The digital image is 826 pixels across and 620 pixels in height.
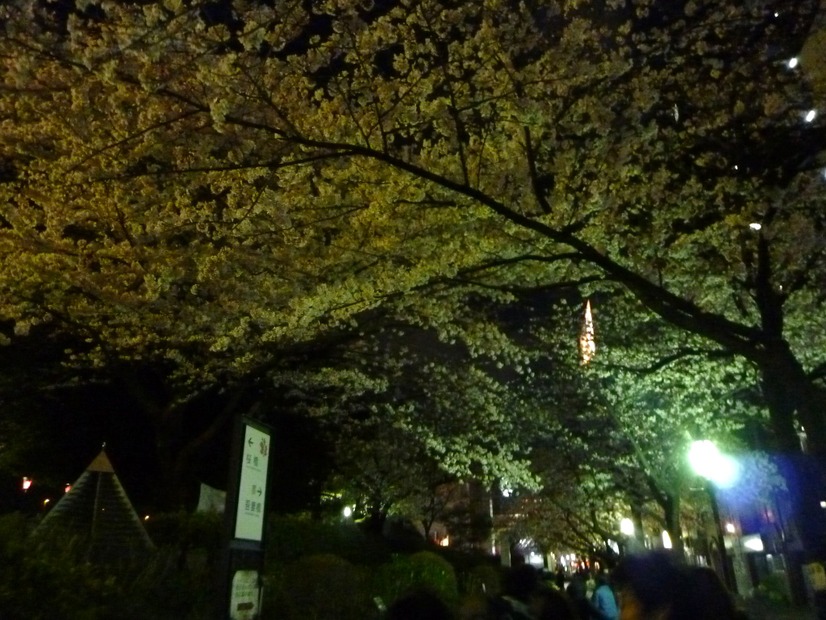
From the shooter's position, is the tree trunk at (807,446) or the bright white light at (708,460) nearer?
the tree trunk at (807,446)

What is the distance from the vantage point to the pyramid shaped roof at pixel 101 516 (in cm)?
852

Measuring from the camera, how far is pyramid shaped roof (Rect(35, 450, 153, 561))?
852cm

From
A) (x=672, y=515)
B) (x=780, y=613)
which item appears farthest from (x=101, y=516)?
(x=672, y=515)

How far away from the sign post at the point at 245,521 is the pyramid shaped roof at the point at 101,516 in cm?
338

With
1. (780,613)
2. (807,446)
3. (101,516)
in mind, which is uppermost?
(807,446)

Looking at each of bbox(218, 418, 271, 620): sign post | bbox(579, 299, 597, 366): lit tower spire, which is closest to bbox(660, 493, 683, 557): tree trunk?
bbox(579, 299, 597, 366): lit tower spire

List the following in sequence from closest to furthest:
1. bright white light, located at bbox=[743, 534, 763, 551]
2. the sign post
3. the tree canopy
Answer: the sign post < the tree canopy < bright white light, located at bbox=[743, 534, 763, 551]

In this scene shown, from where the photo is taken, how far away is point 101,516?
29.3 ft

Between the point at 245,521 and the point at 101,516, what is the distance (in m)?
4.25

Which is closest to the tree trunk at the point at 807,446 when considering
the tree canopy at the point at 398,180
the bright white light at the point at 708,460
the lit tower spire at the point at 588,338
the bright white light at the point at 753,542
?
the tree canopy at the point at 398,180

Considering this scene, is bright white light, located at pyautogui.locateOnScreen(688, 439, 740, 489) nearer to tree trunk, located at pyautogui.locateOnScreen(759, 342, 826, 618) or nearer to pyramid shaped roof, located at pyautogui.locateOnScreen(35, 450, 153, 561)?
tree trunk, located at pyautogui.locateOnScreen(759, 342, 826, 618)

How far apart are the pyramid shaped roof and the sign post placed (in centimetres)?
338

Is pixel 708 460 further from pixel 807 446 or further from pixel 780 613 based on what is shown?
pixel 807 446

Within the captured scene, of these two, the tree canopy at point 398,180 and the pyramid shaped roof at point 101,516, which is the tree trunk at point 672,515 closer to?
the tree canopy at point 398,180
